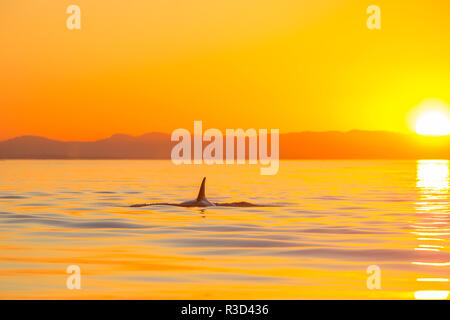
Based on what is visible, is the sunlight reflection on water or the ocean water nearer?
the sunlight reflection on water

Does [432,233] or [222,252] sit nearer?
[222,252]

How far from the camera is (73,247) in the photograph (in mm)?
20906

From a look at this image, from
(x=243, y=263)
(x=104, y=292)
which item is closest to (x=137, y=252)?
(x=243, y=263)

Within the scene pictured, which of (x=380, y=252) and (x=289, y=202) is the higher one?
(x=289, y=202)

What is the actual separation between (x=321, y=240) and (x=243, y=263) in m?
5.24

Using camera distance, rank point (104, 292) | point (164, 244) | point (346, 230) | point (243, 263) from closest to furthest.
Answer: point (104, 292), point (243, 263), point (164, 244), point (346, 230)

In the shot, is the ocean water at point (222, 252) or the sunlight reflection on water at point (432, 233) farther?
the ocean water at point (222, 252)

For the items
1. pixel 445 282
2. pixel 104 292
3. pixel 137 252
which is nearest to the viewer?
pixel 104 292

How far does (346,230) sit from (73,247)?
989 centimetres

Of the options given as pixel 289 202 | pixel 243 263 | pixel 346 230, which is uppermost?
pixel 289 202

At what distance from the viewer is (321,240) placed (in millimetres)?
22734

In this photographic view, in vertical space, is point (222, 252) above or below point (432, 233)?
below

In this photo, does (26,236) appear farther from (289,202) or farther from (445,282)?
(289,202)
